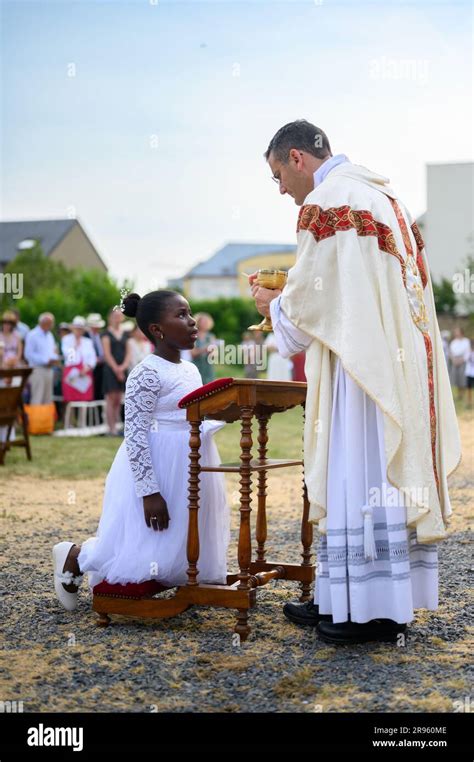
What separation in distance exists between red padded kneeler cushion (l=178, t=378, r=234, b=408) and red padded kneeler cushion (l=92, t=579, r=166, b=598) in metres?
0.95

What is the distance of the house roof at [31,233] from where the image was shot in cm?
6444

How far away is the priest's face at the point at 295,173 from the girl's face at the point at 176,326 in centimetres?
77

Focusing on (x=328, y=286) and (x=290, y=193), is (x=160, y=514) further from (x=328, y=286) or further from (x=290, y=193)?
(x=290, y=193)

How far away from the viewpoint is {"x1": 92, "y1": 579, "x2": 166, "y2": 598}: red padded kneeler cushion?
15.2 feet

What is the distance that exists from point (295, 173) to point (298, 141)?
0.15m

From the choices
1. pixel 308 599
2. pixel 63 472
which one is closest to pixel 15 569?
pixel 308 599

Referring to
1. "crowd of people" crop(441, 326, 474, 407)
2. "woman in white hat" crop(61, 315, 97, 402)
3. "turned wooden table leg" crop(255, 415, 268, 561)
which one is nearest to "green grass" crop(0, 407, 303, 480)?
"woman in white hat" crop(61, 315, 97, 402)

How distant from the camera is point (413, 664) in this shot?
4.06 m

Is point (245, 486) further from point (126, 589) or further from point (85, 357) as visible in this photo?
point (85, 357)

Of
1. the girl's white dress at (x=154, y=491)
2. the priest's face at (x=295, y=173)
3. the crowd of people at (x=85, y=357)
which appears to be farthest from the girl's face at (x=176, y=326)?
the crowd of people at (x=85, y=357)

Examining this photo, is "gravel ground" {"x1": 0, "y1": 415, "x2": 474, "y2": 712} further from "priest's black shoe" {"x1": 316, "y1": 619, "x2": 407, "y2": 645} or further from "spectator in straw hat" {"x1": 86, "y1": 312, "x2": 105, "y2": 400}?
"spectator in straw hat" {"x1": 86, "y1": 312, "x2": 105, "y2": 400}

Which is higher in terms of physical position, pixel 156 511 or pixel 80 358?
pixel 80 358

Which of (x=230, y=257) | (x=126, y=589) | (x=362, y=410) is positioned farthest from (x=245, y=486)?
(x=230, y=257)

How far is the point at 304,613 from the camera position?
470cm
